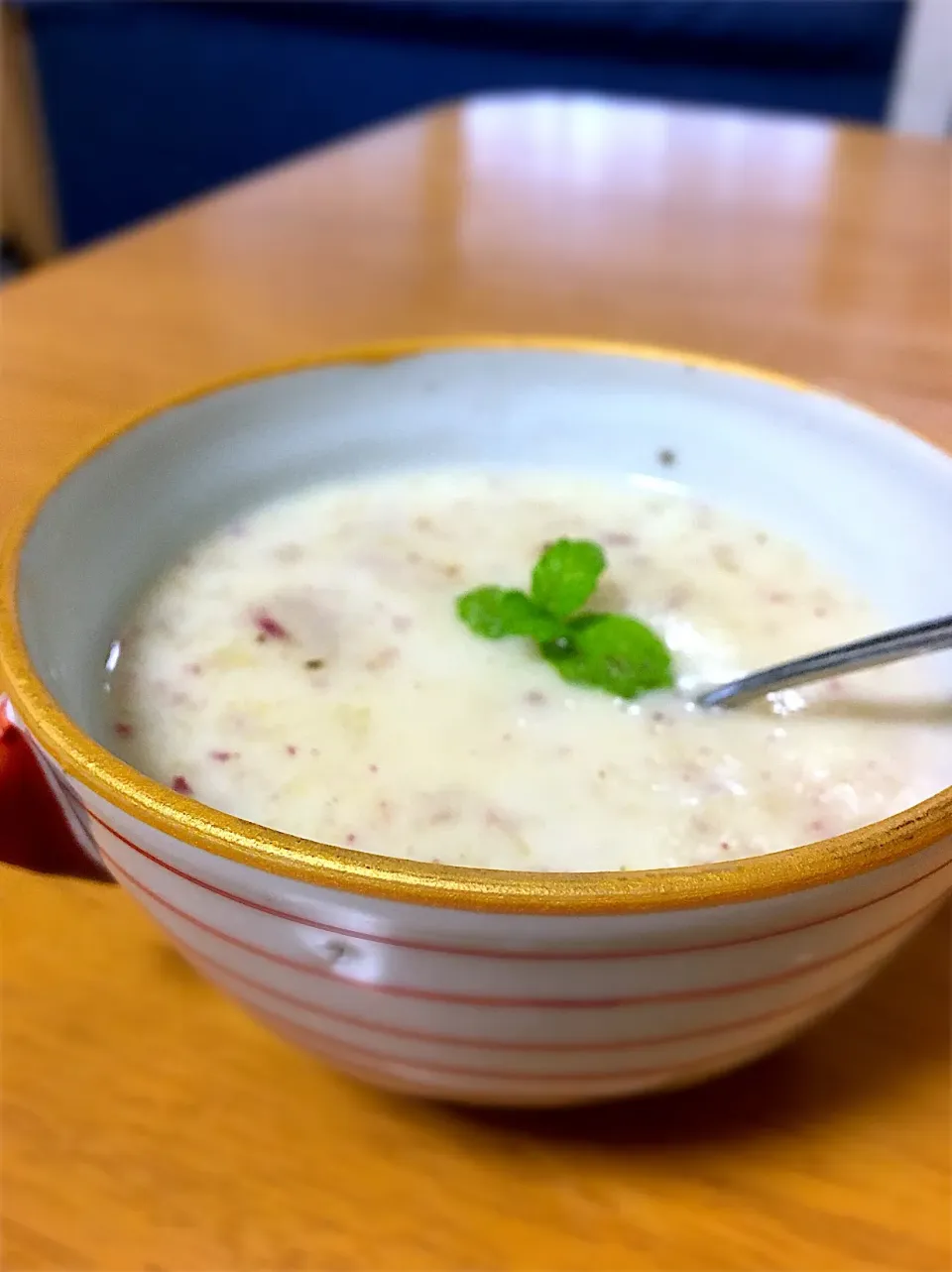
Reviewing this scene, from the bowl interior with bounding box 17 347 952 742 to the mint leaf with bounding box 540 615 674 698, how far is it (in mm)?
134

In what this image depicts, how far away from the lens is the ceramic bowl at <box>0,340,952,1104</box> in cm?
31

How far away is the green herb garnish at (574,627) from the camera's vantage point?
20.7 inches

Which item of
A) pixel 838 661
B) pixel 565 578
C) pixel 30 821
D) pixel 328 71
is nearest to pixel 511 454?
pixel 565 578

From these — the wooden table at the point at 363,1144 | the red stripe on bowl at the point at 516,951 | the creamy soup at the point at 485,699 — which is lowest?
the wooden table at the point at 363,1144

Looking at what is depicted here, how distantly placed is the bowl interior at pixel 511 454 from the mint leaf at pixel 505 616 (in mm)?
142

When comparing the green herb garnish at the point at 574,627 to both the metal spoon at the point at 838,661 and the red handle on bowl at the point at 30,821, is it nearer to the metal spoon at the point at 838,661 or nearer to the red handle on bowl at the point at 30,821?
the metal spoon at the point at 838,661

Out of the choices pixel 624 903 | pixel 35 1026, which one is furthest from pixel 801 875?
pixel 35 1026

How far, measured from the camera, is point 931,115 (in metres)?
2.27

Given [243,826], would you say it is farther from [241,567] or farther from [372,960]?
[241,567]

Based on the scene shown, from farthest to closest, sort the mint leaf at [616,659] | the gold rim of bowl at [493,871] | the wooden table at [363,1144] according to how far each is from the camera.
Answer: the mint leaf at [616,659]
the wooden table at [363,1144]
the gold rim of bowl at [493,871]

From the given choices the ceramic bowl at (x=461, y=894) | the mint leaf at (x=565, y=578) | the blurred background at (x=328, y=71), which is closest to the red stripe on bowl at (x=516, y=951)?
the ceramic bowl at (x=461, y=894)

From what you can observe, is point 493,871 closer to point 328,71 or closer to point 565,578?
point 565,578

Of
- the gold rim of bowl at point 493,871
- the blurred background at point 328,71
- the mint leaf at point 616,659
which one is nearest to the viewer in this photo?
the gold rim of bowl at point 493,871

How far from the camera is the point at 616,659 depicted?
525mm
